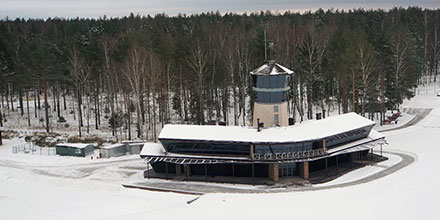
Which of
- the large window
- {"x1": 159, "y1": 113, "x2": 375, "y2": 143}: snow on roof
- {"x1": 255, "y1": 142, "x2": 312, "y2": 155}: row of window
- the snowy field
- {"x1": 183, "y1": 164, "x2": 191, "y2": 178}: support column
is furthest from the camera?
{"x1": 183, "y1": 164, "x2": 191, "y2": 178}: support column

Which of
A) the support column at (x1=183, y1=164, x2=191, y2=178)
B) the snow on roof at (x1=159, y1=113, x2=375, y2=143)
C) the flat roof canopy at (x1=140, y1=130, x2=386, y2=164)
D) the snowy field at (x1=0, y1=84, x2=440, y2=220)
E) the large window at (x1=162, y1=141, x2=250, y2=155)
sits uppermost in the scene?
the snow on roof at (x1=159, y1=113, x2=375, y2=143)

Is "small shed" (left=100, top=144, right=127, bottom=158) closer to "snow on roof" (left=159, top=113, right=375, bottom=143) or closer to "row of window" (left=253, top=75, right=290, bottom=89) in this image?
"snow on roof" (left=159, top=113, right=375, bottom=143)

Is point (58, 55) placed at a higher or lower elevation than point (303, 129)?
higher

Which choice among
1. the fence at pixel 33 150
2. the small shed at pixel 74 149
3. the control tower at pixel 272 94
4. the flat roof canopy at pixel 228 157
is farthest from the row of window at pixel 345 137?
the fence at pixel 33 150

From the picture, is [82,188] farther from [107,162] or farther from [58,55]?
[58,55]

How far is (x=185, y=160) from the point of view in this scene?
1484 inches

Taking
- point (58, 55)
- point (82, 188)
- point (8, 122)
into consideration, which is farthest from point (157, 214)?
A: point (58, 55)

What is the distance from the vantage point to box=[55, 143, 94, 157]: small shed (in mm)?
48156

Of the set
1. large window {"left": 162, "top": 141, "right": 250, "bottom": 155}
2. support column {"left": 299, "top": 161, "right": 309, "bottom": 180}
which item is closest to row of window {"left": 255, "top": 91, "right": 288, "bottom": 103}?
large window {"left": 162, "top": 141, "right": 250, "bottom": 155}

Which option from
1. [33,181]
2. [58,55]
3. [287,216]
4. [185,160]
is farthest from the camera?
[58,55]

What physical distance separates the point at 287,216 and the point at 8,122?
51314 mm

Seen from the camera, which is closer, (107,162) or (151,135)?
(107,162)

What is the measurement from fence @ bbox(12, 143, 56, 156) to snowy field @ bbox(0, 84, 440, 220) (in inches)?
213

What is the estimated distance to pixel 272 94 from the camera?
41094 mm
